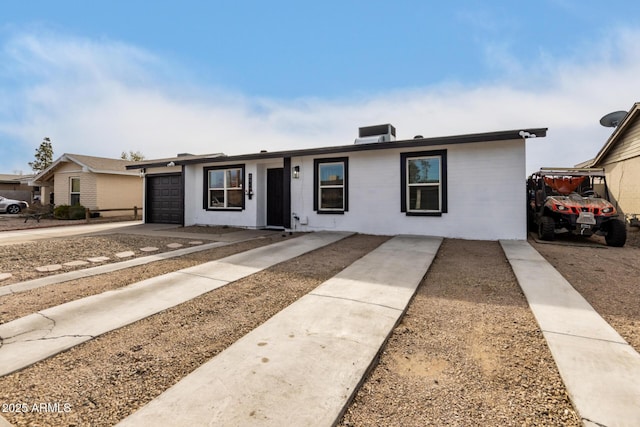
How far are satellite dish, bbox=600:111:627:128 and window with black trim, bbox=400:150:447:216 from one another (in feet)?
33.7

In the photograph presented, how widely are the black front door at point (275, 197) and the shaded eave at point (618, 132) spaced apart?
42.0 feet

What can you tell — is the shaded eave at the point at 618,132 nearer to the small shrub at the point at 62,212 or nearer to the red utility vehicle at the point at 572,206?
the red utility vehicle at the point at 572,206

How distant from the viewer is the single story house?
7.72 meters

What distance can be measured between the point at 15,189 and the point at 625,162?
143 ft

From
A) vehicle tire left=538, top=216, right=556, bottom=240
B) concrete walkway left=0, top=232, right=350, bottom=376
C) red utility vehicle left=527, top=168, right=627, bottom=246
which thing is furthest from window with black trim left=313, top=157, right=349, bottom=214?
red utility vehicle left=527, top=168, right=627, bottom=246

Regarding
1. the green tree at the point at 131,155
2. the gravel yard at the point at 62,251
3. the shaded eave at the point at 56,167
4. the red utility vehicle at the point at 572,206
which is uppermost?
the green tree at the point at 131,155

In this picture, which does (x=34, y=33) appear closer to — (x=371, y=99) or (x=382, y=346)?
(x=371, y=99)

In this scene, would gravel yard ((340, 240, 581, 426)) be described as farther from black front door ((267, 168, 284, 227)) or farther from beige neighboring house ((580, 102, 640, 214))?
beige neighboring house ((580, 102, 640, 214))

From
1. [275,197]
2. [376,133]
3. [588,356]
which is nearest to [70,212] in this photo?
[275,197]

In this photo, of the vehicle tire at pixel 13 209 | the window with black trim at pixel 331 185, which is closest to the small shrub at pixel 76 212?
the vehicle tire at pixel 13 209

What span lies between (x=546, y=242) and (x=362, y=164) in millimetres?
5321

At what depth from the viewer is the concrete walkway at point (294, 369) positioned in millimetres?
1694

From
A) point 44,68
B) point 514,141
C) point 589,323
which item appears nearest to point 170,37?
point 44,68

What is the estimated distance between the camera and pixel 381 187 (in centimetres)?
905
